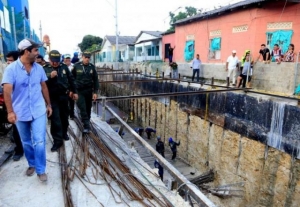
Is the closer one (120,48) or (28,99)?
(28,99)

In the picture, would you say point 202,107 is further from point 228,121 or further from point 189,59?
point 189,59

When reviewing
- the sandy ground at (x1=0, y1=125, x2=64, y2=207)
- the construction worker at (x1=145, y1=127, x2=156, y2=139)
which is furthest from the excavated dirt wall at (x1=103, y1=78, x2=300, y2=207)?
the sandy ground at (x1=0, y1=125, x2=64, y2=207)

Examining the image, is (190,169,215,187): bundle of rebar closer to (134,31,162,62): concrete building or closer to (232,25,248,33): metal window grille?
(232,25,248,33): metal window grille

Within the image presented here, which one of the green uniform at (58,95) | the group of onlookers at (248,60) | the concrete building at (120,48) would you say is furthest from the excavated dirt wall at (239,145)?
the concrete building at (120,48)

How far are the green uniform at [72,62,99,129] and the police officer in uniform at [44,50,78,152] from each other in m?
0.61

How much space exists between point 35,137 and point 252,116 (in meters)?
7.20

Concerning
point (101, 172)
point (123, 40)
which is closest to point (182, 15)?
point (123, 40)

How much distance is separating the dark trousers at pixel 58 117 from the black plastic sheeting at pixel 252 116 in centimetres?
617

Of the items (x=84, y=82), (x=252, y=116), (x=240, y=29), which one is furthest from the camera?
(x=240, y=29)

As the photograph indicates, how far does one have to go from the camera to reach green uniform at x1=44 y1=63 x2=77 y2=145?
407 cm

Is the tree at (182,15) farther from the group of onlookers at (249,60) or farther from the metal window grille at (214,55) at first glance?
the group of onlookers at (249,60)

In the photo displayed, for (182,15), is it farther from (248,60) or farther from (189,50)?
(248,60)

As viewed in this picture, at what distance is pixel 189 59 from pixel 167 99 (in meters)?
6.75

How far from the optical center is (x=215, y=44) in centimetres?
1619
